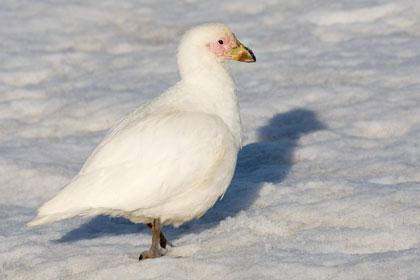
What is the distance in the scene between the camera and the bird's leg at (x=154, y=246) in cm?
561

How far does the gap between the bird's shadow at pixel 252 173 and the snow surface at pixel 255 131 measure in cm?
2

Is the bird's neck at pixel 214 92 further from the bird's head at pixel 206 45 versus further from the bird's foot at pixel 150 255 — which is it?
the bird's foot at pixel 150 255

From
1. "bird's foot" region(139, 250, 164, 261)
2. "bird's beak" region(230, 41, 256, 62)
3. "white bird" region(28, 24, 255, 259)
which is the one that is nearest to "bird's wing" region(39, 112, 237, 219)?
"white bird" region(28, 24, 255, 259)

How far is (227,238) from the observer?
585 centimetres

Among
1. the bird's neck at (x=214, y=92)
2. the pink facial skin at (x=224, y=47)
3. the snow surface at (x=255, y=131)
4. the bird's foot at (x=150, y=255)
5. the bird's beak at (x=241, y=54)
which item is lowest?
the snow surface at (x=255, y=131)

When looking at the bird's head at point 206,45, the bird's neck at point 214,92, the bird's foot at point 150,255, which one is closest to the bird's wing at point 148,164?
the bird's neck at point 214,92

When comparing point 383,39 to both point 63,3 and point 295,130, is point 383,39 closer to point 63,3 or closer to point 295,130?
point 295,130

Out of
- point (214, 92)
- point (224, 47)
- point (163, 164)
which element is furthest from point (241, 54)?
point (163, 164)

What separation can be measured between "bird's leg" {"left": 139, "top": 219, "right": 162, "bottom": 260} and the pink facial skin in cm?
141

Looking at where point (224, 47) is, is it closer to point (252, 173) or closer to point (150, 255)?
point (150, 255)

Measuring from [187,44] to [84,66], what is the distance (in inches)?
198

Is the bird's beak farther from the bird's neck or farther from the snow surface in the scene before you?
the snow surface

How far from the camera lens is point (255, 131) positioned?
873 centimetres

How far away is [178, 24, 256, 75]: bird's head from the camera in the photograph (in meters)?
6.11
